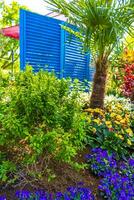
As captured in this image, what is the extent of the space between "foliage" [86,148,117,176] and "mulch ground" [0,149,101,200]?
87 millimetres

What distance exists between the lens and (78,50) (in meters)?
8.50

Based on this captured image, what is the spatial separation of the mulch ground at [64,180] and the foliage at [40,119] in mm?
266

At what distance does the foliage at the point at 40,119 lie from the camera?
8.94 ft

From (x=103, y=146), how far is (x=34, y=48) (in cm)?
360

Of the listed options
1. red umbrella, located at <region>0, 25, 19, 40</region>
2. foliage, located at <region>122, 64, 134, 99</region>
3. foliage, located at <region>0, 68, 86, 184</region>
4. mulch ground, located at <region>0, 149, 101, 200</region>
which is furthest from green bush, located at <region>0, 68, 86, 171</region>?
red umbrella, located at <region>0, 25, 19, 40</region>

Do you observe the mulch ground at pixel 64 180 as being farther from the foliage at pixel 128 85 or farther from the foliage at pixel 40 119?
the foliage at pixel 128 85

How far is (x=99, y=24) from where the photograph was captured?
4727mm

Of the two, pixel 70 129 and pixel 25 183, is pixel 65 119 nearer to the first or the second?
pixel 70 129

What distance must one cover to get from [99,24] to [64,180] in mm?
2617

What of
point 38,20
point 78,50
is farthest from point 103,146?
point 78,50

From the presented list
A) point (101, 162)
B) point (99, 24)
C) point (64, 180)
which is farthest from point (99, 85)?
point (64, 180)

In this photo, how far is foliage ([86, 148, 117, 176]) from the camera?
11.5ft

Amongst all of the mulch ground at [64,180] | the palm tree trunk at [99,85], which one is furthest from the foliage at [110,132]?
the mulch ground at [64,180]

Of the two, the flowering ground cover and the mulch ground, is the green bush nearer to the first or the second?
the flowering ground cover
